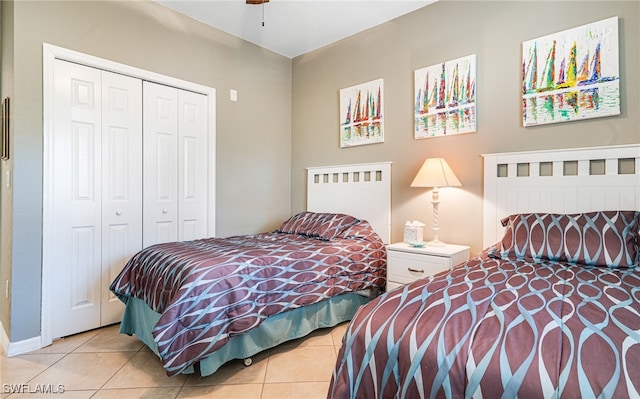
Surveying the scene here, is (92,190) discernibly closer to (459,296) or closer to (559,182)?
(459,296)

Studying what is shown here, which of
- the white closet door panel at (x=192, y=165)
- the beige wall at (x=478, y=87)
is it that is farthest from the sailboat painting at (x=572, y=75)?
the white closet door panel at (x=192, y=165)

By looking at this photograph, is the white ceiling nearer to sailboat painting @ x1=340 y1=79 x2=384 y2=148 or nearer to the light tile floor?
sailboat painting @ x1=340 y1=79 x2=384 y2=148

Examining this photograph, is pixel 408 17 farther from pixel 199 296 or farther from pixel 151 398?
pixel 151 398

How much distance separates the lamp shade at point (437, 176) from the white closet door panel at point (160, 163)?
2.16 metres

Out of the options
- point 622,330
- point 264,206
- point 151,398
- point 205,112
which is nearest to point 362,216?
point 264,206

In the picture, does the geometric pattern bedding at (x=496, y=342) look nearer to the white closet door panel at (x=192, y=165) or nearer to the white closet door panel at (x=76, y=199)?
the white closet door panel at (x=76, y=199)

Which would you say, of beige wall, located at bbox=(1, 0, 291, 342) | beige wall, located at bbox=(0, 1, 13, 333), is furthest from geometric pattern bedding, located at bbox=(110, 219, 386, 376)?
beige wall, located at bbox=(0, 1, 13, 333)

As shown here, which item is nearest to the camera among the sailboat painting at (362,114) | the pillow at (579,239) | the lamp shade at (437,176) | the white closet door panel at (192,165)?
the pillow at (579,239)

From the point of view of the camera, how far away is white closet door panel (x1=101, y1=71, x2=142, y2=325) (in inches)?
103

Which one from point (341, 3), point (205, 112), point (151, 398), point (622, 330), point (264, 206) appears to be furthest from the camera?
point (264, 206)

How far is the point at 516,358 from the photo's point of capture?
82cm

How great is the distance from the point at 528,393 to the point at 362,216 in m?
2.56

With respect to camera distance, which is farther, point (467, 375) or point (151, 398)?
point (151, 398)

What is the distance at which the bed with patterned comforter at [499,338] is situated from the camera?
762 mm
